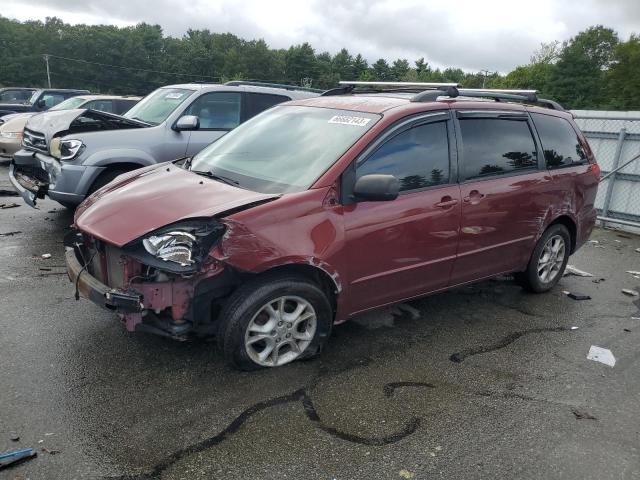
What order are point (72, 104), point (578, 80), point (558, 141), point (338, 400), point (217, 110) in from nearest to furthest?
point (338, 400)
point (558, 141)
point (217, 110)
point (72, 104)
point (578, 80)

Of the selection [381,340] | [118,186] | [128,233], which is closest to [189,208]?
[128,233]

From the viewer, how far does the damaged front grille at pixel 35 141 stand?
6.82 metres

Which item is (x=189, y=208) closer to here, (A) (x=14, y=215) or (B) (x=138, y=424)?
(B) (x=138, y=424)

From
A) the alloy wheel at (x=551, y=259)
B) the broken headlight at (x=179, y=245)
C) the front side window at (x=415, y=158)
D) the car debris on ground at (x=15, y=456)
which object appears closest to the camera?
the car debris on ground at (x=15, y=456)

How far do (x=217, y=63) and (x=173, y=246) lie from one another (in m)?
105

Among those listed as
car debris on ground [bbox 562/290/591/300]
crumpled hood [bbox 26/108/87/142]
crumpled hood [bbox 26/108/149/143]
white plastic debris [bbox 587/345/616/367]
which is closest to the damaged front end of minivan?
white plastic debris [bbox 587/345/616/367]

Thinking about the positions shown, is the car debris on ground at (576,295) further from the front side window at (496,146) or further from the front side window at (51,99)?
the front side window at (51,99)

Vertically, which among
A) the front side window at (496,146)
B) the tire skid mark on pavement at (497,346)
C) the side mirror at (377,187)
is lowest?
the tire skid mark on pavement at (497,346)

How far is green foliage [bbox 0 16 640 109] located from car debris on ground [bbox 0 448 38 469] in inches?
3059

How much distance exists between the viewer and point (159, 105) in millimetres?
7750

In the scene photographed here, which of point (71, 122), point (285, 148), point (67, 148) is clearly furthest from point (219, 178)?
point (71, 122)

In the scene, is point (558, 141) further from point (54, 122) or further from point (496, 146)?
point (54, 122)

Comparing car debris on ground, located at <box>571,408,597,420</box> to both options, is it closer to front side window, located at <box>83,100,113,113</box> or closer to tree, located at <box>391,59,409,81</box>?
front side window, located at <box>83,100,113,113</box>

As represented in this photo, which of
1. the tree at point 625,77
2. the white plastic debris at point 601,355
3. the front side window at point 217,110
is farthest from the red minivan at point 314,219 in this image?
the tree at point 625,77
